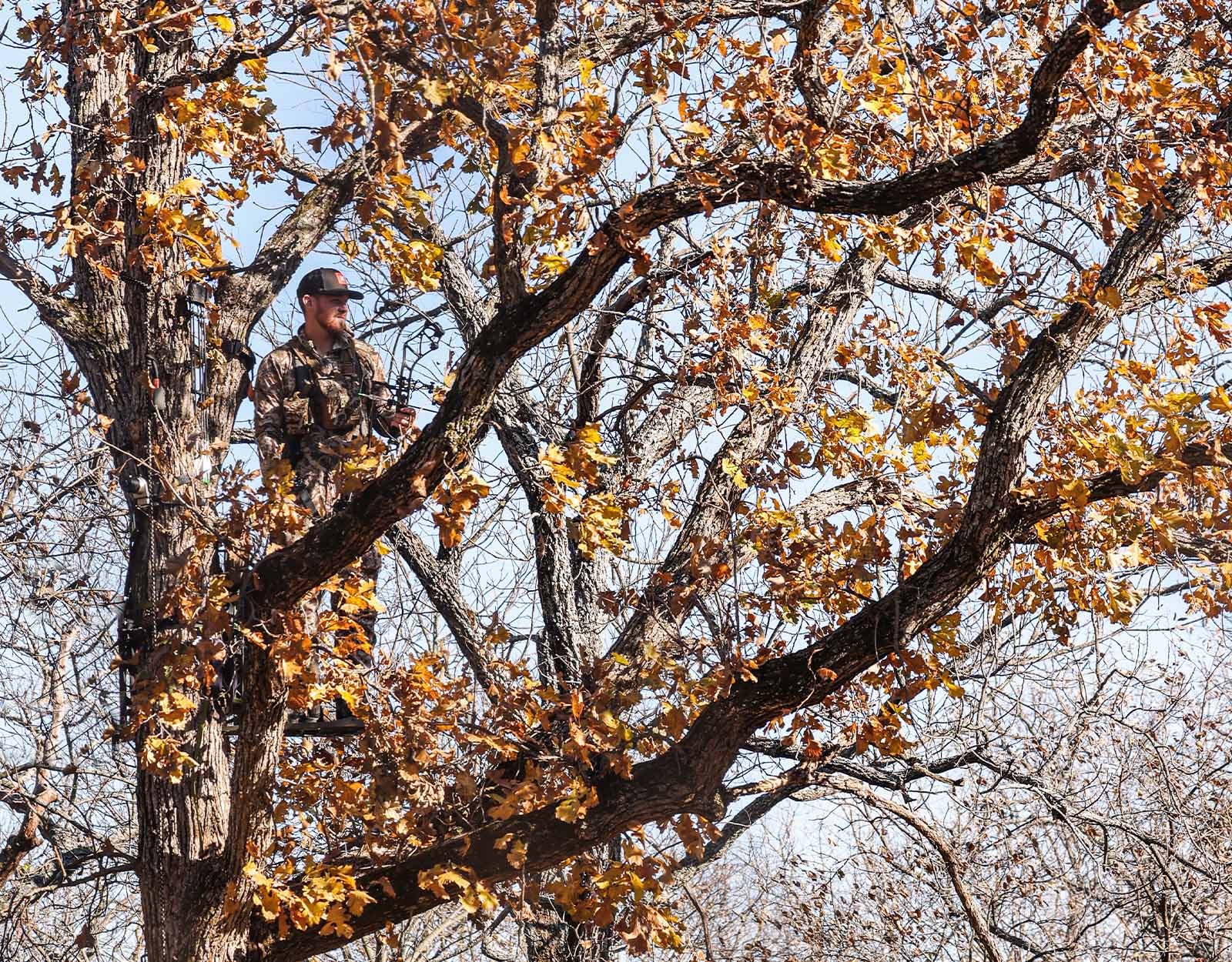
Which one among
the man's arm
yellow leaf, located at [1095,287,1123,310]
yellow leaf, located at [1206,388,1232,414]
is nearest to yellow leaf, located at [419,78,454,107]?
yellow leaf, located at [1095,287,1123,310]

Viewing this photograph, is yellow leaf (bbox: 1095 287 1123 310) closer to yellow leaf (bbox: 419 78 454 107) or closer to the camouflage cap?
yellow leaf (bbox: 419 78 454 107)

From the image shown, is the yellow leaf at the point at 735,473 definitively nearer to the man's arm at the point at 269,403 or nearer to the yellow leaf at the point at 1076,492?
the yellow leaf at the point at 1076,492

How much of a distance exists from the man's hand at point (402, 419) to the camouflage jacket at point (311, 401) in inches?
3.3

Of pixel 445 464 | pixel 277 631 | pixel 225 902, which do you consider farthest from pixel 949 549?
pixel 225 902

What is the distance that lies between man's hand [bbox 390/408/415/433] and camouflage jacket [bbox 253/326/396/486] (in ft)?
0.28

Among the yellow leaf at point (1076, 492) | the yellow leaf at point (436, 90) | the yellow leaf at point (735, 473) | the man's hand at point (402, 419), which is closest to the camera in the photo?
the yellow leaf at point (436, 90)

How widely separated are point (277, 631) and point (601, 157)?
237 cm

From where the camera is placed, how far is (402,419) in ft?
19.4

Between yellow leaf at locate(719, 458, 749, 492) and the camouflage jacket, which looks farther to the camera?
the camouflage jacket

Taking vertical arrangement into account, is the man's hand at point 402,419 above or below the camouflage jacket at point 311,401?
below

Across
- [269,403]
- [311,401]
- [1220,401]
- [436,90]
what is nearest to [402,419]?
[311,401]

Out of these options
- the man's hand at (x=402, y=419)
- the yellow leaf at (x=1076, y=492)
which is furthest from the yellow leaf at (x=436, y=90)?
the yellow leaf at (x=1076, y=492)

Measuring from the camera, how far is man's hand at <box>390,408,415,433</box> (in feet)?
19.4

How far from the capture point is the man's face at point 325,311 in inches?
245
